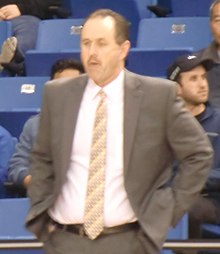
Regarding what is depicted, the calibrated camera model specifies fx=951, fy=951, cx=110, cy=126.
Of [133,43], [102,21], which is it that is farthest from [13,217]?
[133,43]

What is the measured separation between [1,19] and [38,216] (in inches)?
145

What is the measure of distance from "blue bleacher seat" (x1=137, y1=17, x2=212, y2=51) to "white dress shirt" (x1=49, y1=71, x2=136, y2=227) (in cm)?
264

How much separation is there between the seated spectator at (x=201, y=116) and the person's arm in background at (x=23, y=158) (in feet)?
2.19

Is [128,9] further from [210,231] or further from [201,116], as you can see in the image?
[210,231]

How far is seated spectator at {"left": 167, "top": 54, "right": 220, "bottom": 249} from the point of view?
12.9 ft

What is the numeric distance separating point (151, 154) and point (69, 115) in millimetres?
259

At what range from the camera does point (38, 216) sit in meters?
2.71

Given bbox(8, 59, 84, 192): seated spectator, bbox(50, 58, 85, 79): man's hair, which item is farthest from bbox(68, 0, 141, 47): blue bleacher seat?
bbox(8, 59, 84, 192): seated spectator

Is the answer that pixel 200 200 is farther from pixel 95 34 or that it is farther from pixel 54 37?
pixel 54 37

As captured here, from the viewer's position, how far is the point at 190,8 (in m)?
5.93

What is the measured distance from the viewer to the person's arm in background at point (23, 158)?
4.12 metres

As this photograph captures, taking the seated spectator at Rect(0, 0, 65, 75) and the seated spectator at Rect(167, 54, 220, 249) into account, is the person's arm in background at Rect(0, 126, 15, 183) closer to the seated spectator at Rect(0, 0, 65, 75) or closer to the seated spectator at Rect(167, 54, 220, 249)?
the seated spectator at Rect(167, 54, 220, 249)

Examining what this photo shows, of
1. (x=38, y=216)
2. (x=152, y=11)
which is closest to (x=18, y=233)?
(x=38, y=216)

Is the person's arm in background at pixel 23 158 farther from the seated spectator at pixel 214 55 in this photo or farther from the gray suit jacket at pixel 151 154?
the gray suit jacket at pixel 151 154
